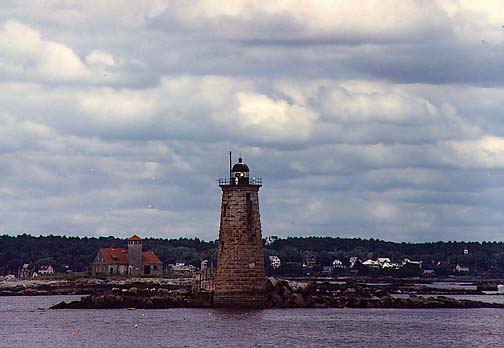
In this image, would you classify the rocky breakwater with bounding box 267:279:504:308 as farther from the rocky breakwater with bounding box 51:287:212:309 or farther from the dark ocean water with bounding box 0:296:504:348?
the rocky breakwater with bounding box 51:287:212:309

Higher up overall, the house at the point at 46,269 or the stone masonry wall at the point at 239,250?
the house at the point at 46,269

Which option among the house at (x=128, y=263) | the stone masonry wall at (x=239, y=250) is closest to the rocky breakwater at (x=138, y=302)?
the stone masonry wall at (x=239, y=250)

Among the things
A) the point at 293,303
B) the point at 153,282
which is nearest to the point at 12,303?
the point at 153,282

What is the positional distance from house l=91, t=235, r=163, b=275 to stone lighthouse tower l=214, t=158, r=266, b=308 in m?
62.2

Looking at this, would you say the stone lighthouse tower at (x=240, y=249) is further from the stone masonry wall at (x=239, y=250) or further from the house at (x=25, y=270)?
the house at (x=25, y=270)

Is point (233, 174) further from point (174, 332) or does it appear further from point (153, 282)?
point (153, 282)

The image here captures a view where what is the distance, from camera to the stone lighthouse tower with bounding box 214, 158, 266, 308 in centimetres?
8121

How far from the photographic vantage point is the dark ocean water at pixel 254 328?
68312 millimetres

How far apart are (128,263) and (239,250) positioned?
217 feet

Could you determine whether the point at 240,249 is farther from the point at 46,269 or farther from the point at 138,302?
the point at 46,269

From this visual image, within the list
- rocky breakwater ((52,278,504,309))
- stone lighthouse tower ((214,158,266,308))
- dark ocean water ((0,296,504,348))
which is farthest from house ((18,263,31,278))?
stone lighthouse tower ((214,158,266,308))

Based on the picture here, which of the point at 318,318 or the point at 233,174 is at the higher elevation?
the point at 233,174

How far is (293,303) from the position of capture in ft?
289

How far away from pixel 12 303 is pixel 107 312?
90.6 feet
